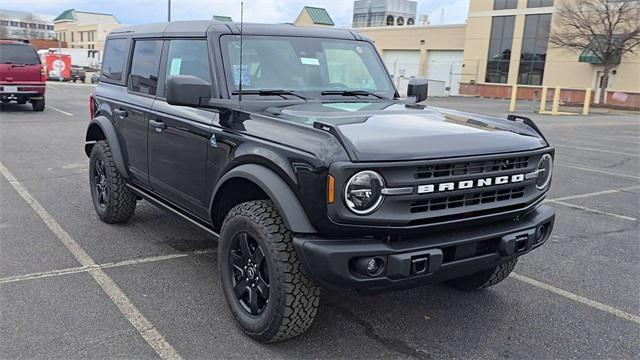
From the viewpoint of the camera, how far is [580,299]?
414cm

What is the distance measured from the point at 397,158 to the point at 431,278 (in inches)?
26.5

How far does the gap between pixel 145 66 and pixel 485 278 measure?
3.36m

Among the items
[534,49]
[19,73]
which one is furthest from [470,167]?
[534,49]

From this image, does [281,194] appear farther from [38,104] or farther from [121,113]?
[38,104]

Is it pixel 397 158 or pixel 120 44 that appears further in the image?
pixel 120 44

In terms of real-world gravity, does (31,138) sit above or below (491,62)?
below

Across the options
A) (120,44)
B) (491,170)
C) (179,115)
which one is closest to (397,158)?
(491,170)

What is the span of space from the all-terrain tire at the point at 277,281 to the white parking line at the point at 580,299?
2141mm

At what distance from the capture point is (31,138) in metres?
11.3

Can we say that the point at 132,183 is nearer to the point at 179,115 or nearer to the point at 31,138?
the point at 179,115

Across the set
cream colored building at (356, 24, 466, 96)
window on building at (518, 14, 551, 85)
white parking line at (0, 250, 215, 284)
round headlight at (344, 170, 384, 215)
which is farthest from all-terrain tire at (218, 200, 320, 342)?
cream colored building at (356, 24, 466, 96)

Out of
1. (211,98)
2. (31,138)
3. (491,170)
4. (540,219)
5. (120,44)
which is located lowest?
(31,138)

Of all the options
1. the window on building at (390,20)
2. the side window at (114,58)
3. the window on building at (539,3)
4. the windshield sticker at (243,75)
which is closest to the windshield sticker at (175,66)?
the windshield sticker at (243,75)

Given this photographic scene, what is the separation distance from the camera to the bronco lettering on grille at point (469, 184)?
9.41 ft
